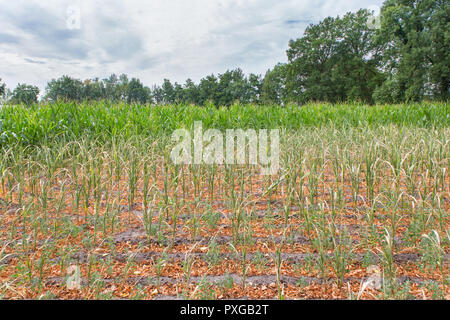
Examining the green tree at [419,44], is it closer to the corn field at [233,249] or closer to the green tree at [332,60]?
the green tree at [332,60]

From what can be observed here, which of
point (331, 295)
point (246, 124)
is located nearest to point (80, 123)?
point (246, 124)

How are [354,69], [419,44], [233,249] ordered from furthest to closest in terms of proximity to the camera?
[354,69] → [419,44] → [233,249]

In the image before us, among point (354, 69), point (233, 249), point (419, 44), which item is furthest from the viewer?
point (354, 69)

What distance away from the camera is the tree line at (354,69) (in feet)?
67.1

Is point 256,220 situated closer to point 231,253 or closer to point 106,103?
point 231,253

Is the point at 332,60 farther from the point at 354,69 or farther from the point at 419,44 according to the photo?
the point at 419,44

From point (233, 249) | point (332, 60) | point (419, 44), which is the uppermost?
point (332, 60)

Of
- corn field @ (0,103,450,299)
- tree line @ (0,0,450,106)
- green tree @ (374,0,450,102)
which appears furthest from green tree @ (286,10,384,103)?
corn field @ (0,103,450,299)

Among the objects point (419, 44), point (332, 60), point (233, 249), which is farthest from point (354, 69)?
point (233, 249)

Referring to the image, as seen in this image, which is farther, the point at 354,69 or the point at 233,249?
the point at 354,69

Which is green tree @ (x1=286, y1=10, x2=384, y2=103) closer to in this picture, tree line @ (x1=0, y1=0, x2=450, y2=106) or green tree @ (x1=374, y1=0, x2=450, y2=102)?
tree line @ (x1=0, y1=0, x2=450, y2=106)

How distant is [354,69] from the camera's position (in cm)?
3192

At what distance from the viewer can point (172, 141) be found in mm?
4984
